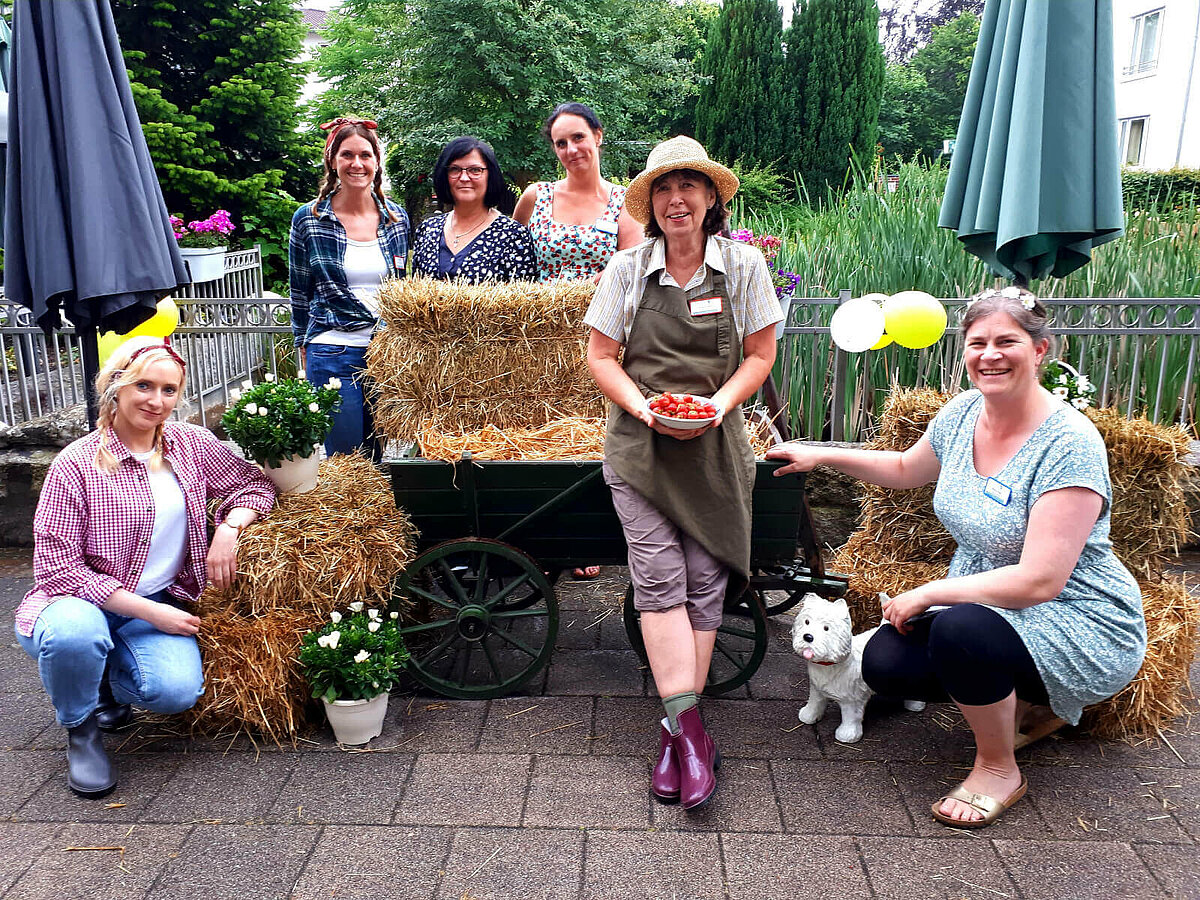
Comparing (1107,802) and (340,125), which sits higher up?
(340,125)

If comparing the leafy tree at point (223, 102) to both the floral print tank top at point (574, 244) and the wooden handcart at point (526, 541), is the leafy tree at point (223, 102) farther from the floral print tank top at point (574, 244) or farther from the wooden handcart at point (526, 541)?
the wooden handcart at point (526, 541)

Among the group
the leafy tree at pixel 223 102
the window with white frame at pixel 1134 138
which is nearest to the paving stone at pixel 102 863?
the leafy tree at pixel 223 102

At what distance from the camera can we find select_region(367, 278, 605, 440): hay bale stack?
3.47 meters

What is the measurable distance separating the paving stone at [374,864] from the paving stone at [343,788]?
8cm

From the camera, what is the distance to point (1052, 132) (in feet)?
10.5

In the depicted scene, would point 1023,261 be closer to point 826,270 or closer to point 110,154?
point 826,270

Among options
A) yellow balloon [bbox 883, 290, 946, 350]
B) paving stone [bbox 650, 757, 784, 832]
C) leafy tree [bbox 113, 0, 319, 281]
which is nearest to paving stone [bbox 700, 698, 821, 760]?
paving stone [bbox 650, 757, 784, 832]

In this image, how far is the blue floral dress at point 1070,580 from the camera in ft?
7.88

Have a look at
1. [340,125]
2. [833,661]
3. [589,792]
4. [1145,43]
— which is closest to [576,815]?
[589,792]

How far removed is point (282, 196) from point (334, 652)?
8.65 m

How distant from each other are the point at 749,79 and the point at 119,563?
17.6 metres

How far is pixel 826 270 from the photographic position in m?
5.29

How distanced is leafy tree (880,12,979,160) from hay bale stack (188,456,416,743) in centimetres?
2549

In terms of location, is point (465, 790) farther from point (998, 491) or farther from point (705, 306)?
point (998, 491)
